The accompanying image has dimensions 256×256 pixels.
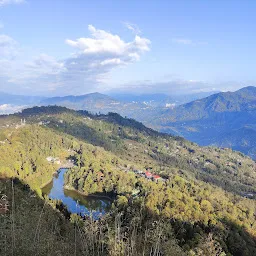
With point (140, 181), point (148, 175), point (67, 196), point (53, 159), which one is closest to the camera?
point (140, 181)

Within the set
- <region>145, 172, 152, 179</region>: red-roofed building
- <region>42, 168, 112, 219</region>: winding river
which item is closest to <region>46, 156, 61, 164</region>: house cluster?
<region>42, 168, 112, 219</region>: winding river

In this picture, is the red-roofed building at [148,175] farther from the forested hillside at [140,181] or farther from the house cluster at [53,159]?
the house cluster at [53,159]

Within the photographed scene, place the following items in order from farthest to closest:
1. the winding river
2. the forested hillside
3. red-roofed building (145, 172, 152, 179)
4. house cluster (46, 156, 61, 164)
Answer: house cluster (46, 156, 61, 164), red-roofed building (145, 172, 152, 179), the winding river, the forested hillside

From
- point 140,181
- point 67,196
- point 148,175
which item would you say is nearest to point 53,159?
point 67,196

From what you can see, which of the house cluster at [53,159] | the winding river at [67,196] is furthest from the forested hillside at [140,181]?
the house cluster at [53,159]

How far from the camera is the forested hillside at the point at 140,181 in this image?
5.79 m

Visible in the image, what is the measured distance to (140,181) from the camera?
2036 inches

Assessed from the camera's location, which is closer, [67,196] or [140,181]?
[140,181]

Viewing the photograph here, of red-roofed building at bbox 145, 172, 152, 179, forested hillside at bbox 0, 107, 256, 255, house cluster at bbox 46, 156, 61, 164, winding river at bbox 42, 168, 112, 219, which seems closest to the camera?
forested hillside at bbox 0, 107, 256, 255

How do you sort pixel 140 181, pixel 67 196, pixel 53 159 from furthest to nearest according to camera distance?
pixel 53 159, pixel 67 196, pixel 140 181

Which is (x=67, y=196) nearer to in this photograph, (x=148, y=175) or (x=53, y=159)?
(x=148, y=175)

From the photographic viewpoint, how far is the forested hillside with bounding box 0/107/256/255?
5795mm

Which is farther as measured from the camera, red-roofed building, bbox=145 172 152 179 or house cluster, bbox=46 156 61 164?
house cluster, bbox=46 156 61 164

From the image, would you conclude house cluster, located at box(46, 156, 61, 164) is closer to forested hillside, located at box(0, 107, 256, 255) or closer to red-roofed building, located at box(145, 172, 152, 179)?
forested hillside, located at box(0, 107, 256, 255)
